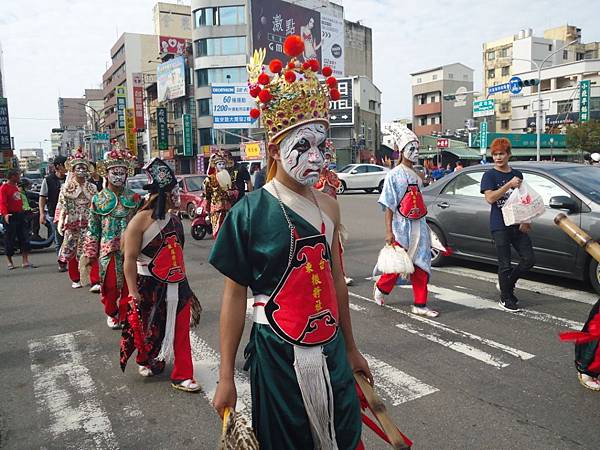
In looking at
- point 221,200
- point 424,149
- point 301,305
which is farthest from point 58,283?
point 424,149

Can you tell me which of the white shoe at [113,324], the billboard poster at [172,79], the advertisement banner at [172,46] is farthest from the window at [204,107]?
the white shoe at [113,324]

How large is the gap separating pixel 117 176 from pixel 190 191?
10.8 m

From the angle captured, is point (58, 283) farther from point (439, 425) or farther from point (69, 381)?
point (439, 425)

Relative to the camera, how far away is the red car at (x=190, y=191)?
52.2ft

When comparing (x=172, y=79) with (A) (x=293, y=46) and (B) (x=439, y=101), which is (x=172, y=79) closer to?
(B) (x=439, y=101)

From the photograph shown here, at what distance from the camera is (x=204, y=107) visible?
49.3 metres

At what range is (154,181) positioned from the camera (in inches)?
163

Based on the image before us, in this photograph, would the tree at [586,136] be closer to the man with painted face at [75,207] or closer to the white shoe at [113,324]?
the man with painted face at [75,207]

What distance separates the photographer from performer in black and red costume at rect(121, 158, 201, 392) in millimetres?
4102

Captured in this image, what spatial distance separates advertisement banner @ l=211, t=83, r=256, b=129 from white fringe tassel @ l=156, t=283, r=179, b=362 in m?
31.7

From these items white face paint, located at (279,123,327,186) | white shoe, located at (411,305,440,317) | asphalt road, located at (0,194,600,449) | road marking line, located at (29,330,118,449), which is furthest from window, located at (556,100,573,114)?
white face paint, located at (279,123,327,186)

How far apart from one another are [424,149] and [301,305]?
52161mm

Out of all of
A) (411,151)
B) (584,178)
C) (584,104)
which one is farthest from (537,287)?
(584,104)

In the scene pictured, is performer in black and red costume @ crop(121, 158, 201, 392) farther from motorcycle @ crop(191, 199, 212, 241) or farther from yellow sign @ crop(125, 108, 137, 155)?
yellow sign @ crop(125, 108, 137, 155)
